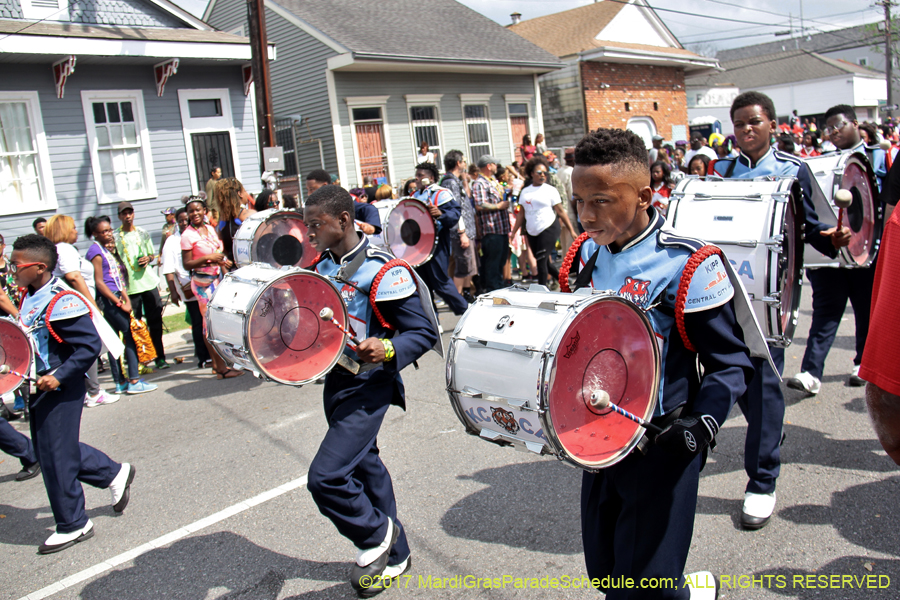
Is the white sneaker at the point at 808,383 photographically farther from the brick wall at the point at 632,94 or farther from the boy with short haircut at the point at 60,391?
Result: the brick wall at the point at 632,94

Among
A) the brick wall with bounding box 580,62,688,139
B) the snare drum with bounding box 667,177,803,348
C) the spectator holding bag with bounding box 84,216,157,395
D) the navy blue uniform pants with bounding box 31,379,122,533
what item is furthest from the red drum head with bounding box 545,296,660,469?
the brick wall with bounding box 580,62,688,139

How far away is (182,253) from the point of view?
784 cm

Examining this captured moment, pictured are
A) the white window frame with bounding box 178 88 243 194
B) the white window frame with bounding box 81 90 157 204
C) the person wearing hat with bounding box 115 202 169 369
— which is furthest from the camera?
the white window frame with bounding box 178 88 243 194

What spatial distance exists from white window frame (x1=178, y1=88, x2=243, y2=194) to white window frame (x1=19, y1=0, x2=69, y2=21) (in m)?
2.34

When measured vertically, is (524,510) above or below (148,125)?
below

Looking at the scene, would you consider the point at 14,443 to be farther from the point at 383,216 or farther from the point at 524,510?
the point at 383,216

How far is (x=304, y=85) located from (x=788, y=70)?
5089cm

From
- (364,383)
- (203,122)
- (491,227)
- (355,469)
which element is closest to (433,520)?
(355,469)

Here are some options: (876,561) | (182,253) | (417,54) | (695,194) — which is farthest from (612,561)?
(417,54)

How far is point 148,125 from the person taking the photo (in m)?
13.5

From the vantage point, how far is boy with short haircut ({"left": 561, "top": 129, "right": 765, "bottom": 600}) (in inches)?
89.0

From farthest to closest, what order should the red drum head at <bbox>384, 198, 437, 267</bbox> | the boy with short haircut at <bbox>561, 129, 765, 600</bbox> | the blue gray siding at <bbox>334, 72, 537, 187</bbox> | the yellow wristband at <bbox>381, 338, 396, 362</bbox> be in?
the blue gray siding at <bbox>334, 72, 537, 187</bbox>
the red drum head at <bbox>384, 198, 437, 267</bbox>
the yellow wristband at <bbox>381, 338, 396, 362</bbox>
the boy with short haircut at <bbox>561, 129, 765, 600</bbox>

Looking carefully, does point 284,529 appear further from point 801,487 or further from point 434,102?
point 434,102

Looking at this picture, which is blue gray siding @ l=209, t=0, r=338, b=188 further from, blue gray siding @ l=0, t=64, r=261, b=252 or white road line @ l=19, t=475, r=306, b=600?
white road line @ l=19, t=475, r=306, b=600
